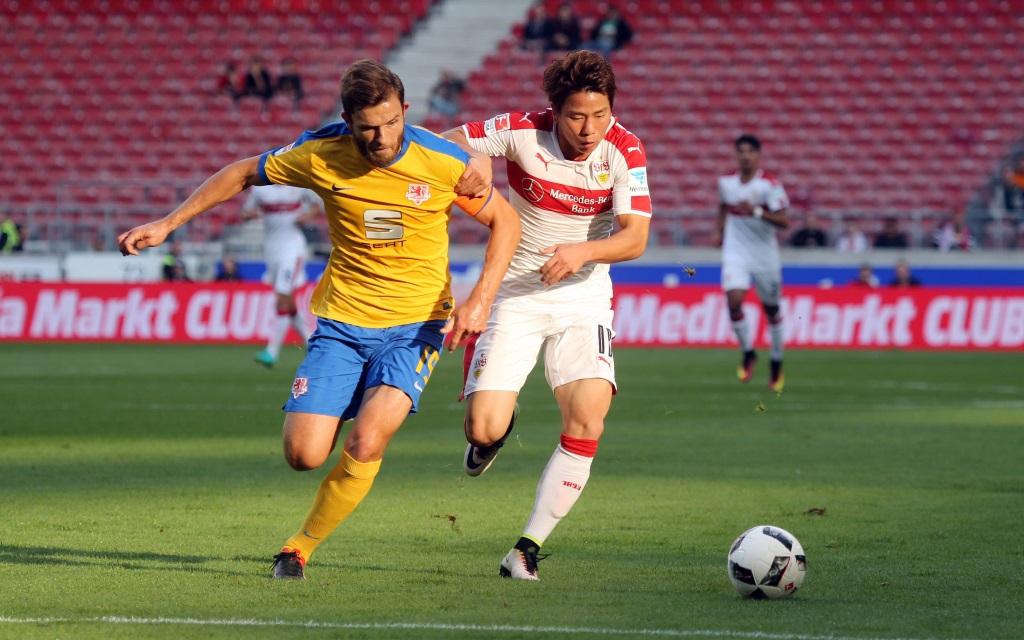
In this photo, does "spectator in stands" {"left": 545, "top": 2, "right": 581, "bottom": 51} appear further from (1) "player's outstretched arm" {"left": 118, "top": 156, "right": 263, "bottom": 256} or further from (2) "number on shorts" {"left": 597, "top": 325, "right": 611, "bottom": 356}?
(1) "player's outstretched arm" {"left": 118, "top": 156, "right": 263, "bottom": 256}

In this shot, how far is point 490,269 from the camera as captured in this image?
20.1ft

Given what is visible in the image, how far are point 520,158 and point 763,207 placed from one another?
31.8 feet

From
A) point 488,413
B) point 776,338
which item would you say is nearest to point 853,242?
point 776,338

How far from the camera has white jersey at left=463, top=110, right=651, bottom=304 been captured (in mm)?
6578

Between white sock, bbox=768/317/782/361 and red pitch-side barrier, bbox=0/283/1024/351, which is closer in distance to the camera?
white sock, bbox=768/317/782/361

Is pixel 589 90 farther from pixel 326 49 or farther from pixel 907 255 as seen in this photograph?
pixel 326 49

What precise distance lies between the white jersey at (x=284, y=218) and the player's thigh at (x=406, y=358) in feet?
39.6

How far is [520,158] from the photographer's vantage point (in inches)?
265

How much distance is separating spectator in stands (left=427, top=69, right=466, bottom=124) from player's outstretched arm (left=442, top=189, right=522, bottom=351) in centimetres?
2291

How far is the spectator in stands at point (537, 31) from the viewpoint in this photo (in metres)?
29.8

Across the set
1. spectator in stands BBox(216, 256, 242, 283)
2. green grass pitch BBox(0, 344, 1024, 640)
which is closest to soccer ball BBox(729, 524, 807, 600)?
green grass pitch BBox(0, 344, 1024, 640)

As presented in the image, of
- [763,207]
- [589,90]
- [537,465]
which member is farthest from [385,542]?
[763,207]

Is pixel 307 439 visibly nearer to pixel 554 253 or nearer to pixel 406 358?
pixel 406 358

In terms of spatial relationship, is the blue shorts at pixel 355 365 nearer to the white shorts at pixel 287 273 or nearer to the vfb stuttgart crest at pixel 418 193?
the vfb stuttgart crest at pixel 418 193
